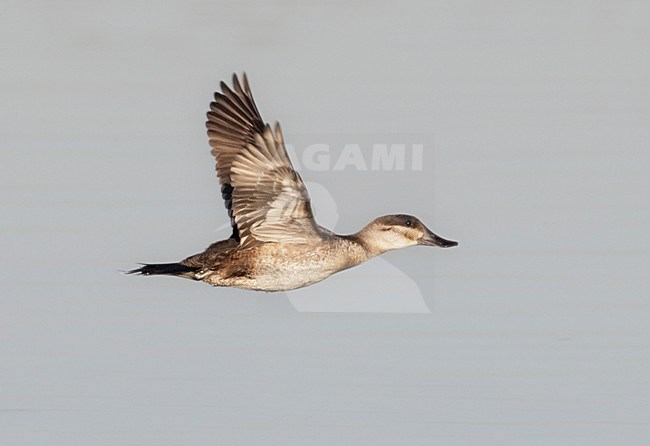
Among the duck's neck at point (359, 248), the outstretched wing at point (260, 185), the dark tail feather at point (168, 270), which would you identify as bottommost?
the dark tail feather at point (168, 270)

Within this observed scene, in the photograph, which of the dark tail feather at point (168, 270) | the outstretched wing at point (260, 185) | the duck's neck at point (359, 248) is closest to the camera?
the outstretched wing at point (260, 185)

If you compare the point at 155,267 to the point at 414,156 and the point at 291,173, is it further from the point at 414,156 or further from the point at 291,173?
the point at 414,156

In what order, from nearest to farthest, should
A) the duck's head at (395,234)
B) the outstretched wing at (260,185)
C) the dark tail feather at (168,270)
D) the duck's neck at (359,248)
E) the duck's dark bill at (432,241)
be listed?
the outstretched wing at (260,185) < the dark tail feather at (168,270) < the duck's neck at (359,248) < the duck's head at (395,234) < the duck's dark bill at (432,241)

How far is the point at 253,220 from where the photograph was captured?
783 cm

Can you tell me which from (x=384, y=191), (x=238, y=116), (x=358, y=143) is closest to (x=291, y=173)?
(x=238, y=116)

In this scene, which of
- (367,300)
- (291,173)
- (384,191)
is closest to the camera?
(291,173)

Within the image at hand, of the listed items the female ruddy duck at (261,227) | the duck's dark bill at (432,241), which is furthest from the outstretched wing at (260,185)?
the duck's dark bill at (432,241)

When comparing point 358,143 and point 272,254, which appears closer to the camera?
point 272,254

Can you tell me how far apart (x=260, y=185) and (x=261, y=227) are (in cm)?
25

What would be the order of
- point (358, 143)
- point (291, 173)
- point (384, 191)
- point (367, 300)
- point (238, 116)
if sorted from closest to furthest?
point (291, 173), point (238, 116), point (367, 300), point (384, 191), point (358, 143)

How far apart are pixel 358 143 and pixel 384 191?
32.2 inches

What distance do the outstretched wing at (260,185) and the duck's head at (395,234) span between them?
0.52 meters

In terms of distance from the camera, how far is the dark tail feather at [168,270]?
25.6 ft

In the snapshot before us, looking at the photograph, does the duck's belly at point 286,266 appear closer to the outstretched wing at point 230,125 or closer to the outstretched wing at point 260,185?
the outstretched wing at point 260,185
